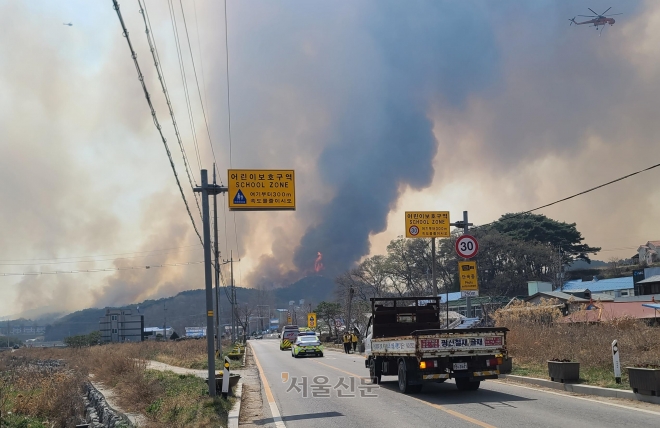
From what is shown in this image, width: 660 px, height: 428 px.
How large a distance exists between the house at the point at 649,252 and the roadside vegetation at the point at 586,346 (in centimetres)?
6924

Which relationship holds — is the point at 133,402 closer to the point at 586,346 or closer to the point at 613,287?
the point at 586,346

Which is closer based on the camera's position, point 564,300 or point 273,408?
point 273,408

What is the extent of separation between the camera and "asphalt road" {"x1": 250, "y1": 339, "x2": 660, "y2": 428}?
35.2 feet

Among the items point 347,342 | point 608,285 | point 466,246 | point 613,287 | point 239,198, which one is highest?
point 239,198

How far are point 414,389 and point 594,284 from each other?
2246 inches

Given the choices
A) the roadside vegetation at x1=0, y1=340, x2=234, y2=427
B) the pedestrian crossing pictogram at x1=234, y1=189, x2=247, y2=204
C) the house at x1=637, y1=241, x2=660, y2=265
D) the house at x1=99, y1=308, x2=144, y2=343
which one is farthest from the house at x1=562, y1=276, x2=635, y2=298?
the pedestrian crossing pictogram at x1=234, y1=189, x2=247, y2=204

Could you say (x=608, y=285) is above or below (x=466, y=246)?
below

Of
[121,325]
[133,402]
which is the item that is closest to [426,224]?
[133,402]

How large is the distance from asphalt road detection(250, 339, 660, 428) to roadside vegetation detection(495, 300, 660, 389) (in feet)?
7.39

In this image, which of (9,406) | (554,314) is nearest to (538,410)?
(9,406)

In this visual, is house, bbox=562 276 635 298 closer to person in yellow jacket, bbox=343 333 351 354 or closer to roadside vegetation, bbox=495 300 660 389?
person in yellow jacket, bbox=343 333 351 354

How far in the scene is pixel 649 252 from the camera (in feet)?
284

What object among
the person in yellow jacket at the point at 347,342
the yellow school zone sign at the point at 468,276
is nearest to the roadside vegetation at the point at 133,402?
the yellow school zone sign at the point at 468,276
